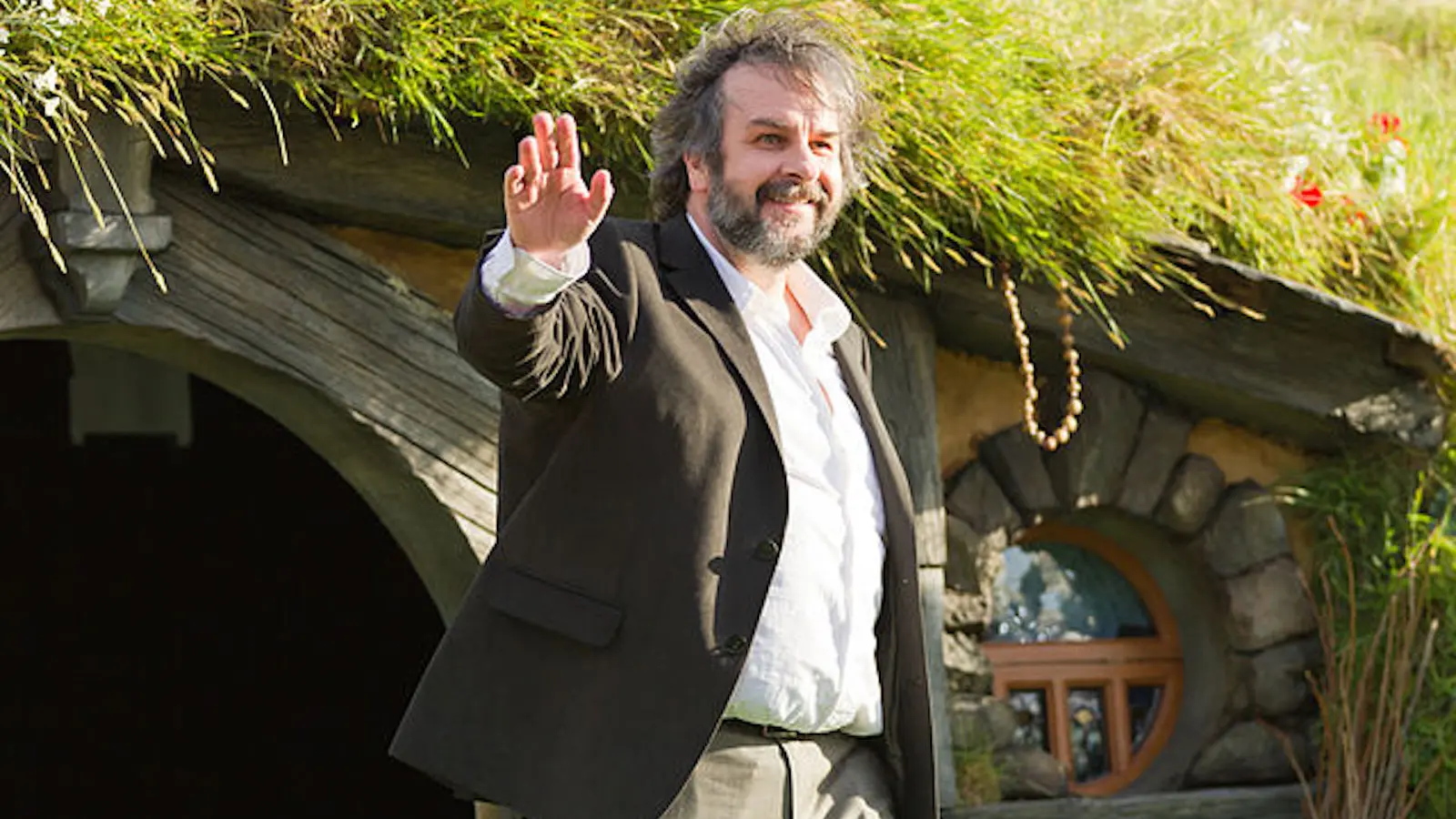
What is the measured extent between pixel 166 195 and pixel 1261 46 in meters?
3.30

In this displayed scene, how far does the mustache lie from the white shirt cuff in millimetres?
535

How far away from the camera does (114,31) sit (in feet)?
11.6

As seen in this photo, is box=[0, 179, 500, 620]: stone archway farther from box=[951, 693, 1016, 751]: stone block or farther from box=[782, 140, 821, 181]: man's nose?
box=[782, 140, 821, 181]: man's nose

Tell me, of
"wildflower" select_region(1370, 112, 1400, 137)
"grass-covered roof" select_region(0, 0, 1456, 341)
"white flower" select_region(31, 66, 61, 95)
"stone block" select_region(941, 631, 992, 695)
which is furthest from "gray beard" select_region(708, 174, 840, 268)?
"wildflower" select_region(1370, 112, 1400, 137)

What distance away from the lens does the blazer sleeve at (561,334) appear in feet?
8.53

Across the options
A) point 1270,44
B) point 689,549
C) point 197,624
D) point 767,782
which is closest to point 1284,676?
point 1270,44

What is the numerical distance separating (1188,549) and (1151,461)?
25 centimetres

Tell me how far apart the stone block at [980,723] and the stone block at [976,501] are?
0.39 m

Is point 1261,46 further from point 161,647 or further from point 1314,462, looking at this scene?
point 161,647

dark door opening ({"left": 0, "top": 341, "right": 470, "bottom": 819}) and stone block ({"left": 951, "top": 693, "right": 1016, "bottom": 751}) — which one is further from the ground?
dark door opening ({"left": 0, "top": 341, "right": 470, "bottom": 819})

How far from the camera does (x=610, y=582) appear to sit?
2.85 metres

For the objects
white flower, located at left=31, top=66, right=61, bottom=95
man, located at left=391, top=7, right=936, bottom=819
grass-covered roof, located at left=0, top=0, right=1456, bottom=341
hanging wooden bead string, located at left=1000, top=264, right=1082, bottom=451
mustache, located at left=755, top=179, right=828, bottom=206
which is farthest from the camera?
hanging wooden bead string, located at left=1000, top=264, right=1082, bottom=451

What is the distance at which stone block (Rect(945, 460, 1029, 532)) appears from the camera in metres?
4.95

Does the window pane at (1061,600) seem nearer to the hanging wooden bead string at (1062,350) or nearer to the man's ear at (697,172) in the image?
the hanging wooden bead string at (1062,350)
